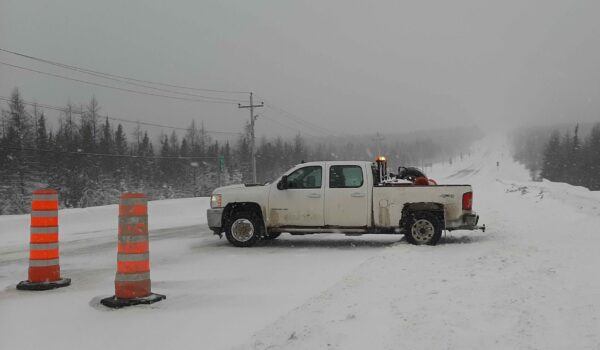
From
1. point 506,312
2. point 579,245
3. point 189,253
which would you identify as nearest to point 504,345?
point 506,312

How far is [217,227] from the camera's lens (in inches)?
439

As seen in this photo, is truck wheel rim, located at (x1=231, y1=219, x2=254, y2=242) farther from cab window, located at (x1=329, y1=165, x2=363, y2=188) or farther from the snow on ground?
cab window, located at (x1=329, y1=165, x2=363, y2=188)

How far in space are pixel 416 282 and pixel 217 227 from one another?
19.0ft

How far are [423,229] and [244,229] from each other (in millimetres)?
3785

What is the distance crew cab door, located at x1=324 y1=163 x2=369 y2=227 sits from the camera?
34.9 ft

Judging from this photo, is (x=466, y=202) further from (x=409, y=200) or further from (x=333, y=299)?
(x=333, y=299)

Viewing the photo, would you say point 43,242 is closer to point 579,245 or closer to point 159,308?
point 159,308

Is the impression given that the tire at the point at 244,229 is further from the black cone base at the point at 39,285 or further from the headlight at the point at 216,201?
the black cone base at the point at 39,285

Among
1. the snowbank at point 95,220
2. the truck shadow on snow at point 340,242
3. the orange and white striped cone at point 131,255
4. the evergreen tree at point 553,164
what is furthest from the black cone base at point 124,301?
the evergreen tree at point 553,164

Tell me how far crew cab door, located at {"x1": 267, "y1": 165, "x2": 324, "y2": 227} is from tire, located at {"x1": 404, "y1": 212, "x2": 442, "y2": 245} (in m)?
1.83

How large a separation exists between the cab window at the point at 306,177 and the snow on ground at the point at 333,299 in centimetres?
138

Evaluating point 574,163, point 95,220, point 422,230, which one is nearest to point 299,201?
point 422,230

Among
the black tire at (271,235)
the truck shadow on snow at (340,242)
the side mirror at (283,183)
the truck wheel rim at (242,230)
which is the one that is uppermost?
the side mirror at (283,183)

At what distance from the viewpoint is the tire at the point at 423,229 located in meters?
10.4
